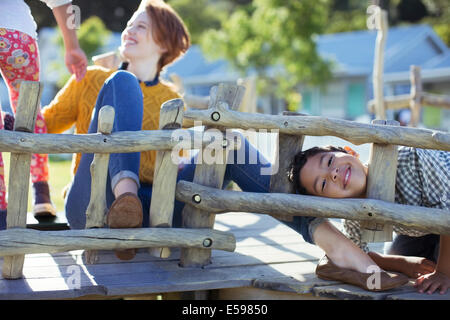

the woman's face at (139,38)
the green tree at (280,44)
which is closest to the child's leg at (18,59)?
the woman's face at (139,38)

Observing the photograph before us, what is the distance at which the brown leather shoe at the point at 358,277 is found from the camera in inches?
102

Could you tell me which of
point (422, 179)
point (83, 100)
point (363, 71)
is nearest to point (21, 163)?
point (83, 100)

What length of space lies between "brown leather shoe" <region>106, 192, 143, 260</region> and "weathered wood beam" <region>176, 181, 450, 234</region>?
301 millimetres

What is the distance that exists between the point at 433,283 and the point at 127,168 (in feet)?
4.89

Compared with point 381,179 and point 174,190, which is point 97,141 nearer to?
point 174,190

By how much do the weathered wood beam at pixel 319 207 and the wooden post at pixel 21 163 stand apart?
0.73 m

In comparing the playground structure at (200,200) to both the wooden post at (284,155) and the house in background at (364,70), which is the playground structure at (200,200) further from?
the house in background at (364,70)

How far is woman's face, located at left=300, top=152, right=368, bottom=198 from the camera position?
9.11 feet

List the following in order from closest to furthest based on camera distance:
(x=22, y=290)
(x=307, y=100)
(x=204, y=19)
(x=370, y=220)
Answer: (x=22, y=290) → (x=370, y=220) → (x=307, y=100) → (x=204, y=19)

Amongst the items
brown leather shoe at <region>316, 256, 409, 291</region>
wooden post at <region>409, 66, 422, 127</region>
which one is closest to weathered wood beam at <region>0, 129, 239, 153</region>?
brown leather shoe at <region>316, 256, 409, 291</region>

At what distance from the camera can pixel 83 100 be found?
354 cm

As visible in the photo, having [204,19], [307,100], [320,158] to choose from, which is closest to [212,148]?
[320,158]

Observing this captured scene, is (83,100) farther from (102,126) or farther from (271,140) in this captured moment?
(271,140)
